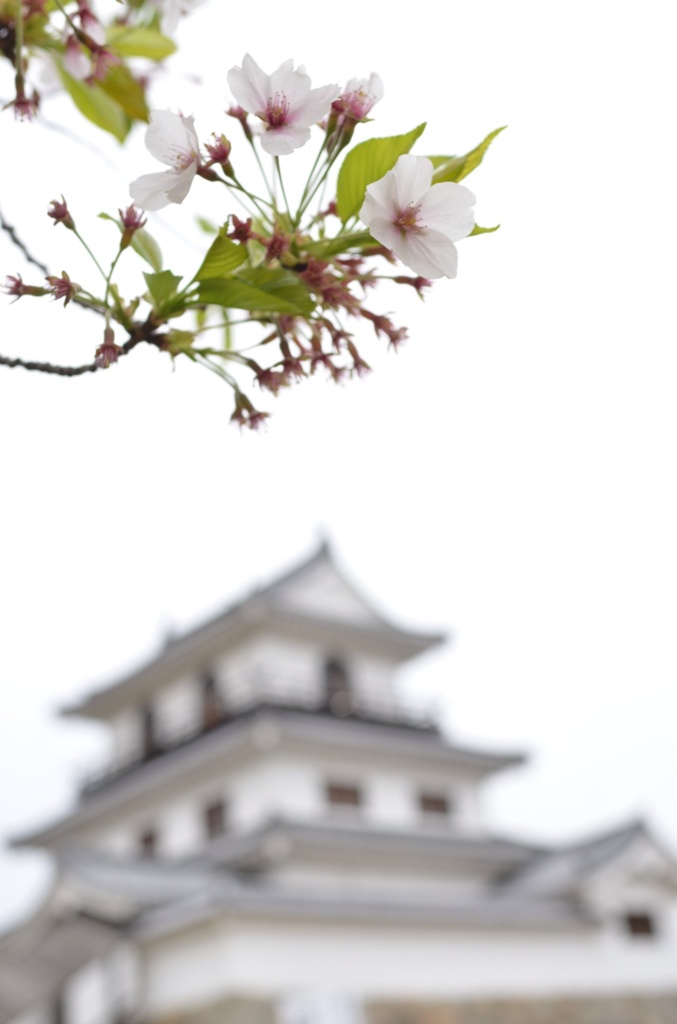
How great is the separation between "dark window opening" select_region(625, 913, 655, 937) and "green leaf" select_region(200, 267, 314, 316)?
1477 cm

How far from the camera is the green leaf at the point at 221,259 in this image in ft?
2.98

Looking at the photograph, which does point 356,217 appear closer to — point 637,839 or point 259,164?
point 259,164

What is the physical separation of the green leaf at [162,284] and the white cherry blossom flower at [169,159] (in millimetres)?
65

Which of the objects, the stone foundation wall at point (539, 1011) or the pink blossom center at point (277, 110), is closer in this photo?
the pink blossom center at point (277, 110)

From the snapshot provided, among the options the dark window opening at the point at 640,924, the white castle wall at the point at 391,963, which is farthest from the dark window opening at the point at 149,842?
the dark window opening at the point at 640,924

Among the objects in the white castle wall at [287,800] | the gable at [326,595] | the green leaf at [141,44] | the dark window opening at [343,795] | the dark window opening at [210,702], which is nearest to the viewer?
the green leaf at [141,44]

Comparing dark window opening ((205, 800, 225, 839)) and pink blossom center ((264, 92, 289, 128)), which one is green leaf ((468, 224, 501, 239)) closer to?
pink blossom center ((264, 92, 289, 128))

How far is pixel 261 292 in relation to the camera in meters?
0.94

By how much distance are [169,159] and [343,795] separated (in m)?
14.5

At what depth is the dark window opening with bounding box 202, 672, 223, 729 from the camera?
51.8 ft

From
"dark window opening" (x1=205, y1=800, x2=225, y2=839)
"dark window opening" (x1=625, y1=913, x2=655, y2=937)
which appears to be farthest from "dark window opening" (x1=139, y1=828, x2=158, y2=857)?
"dark window opening" (x1=625, y1=913, x2=655, y2=937)

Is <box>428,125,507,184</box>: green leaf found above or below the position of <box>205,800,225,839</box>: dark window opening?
below

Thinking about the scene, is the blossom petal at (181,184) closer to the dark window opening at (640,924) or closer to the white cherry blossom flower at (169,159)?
the white cherry blossom flower at (169,159)

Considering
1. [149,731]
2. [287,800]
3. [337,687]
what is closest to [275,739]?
[287,800]
